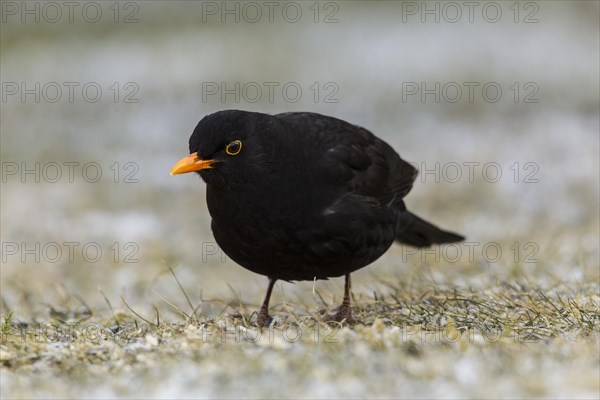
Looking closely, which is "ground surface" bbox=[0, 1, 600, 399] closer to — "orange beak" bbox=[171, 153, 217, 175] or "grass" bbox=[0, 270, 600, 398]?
"grass" bbox=[0, 270, 600, 398]

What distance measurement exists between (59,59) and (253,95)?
4.75 m

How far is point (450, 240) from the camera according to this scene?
7.86 meters

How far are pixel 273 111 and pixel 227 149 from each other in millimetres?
9694

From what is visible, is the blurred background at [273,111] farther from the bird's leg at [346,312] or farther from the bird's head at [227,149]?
the bird's head at [227,149]

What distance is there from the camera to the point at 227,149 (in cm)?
558

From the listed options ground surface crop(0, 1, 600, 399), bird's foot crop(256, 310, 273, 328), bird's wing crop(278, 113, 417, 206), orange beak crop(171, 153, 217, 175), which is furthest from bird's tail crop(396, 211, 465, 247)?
orange beak crop(171, 153, 217, 175)

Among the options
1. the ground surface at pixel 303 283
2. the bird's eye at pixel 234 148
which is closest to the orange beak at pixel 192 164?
the bird's eye at pixel 234 148

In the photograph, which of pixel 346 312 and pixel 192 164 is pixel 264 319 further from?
pixel 192 164

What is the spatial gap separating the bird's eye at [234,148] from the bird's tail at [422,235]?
7.69 feet

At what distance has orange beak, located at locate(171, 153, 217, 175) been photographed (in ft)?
17.6

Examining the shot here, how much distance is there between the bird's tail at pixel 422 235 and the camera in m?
7.57

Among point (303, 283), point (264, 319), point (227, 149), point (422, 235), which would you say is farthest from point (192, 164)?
point (303, 283)

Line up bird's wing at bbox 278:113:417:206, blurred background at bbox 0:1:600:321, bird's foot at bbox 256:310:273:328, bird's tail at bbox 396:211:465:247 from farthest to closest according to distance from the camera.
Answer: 1. blurred background at bbox 0:1:600:321
2. bird's tail at bbox 396:211:465:247
3. bird's wing at bbox 278:113:417:206
4. bird's foot at bbox 256:310:273:328

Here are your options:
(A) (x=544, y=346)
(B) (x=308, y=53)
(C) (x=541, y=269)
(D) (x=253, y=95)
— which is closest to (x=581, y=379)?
(A) (x=544, y=346)
